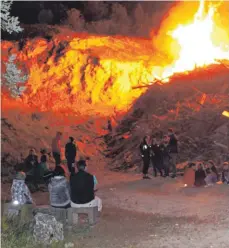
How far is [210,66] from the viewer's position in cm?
2150

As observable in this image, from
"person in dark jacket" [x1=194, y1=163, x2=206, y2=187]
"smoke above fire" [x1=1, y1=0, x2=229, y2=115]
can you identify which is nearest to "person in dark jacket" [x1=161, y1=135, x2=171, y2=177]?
"person in dark jacket" [x1=194, y1=163, x2=206, y2=187]

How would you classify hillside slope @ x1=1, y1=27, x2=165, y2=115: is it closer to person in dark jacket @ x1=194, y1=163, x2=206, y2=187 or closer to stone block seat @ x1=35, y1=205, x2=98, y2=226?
person in dark jacket @ x1=194, y1=163, x2=206, y2=187

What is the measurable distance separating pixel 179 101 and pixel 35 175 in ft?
27.9

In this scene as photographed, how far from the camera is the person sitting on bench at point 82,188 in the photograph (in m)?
8.65

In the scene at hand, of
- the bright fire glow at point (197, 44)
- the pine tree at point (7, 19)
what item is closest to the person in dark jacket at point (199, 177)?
the pine tree at point (7, 19)

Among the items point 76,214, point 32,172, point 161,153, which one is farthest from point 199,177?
point 32,172

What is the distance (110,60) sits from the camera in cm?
2348

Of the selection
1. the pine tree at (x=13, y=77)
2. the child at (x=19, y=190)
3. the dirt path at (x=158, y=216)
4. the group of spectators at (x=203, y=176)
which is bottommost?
the dirt path at (x=158, y=216)

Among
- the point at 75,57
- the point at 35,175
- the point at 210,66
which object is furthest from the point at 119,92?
the point at 35,175

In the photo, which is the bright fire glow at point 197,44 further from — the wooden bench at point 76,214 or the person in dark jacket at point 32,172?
the wooden bench at point 76,214

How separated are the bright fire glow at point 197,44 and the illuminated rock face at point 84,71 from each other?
1725 mm

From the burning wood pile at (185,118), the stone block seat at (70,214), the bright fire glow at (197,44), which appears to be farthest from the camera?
the bright fire glow at (197,44)

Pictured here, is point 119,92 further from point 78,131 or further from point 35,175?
point 35,175

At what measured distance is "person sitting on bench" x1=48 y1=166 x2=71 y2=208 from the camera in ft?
28.6
